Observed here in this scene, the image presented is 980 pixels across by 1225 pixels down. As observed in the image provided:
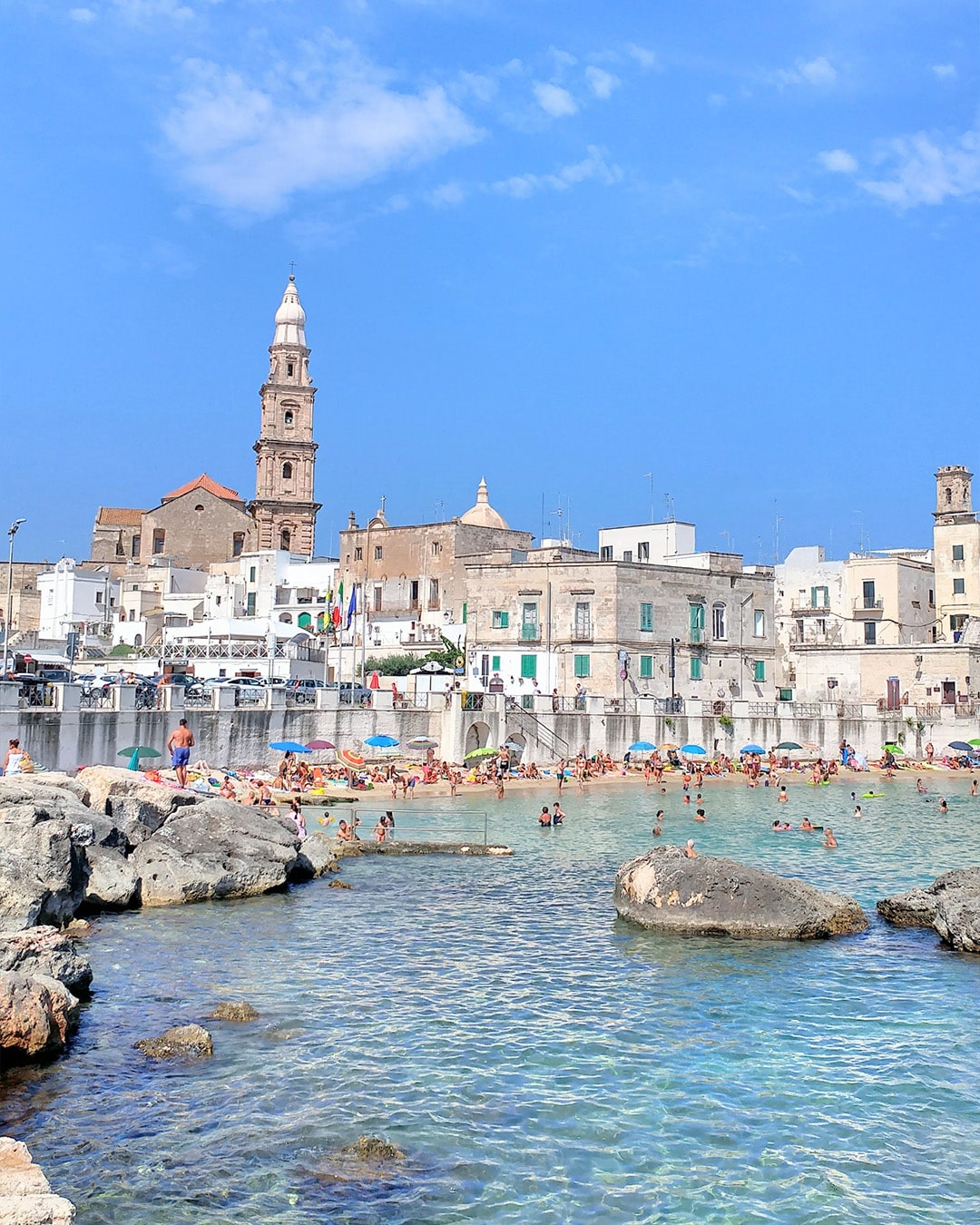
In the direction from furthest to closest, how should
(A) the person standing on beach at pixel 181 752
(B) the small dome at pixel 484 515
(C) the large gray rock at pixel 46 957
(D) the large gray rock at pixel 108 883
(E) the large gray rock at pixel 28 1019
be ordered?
(B) the small dome at pixel 484 515 → (A) the person standing on beach at pixel 181 752 → (D) the large gray rock at pixel 108 883 → (C) the large gray rock at pixel 46 957 → (E) the large gray rock at pixel 28 1019

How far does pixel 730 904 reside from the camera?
59.0ft

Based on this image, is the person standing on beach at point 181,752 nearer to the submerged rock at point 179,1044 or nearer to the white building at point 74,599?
the submerged rock at point 179,1044

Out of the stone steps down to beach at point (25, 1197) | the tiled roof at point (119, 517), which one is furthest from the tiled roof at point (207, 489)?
the stone steps down to beach at point (25, 1197)

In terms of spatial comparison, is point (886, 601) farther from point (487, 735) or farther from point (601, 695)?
point (487, 735)

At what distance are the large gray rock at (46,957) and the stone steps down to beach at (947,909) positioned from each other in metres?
12.1

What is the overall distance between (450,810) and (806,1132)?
23.1 metres

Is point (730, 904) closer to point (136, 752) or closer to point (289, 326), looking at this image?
point (136, 752)

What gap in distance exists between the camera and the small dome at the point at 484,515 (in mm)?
71500

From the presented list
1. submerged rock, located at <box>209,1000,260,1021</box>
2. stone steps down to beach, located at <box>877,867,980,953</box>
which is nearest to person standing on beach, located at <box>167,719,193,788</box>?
submerged rock, located at <box>209,1000,260,1021</box>

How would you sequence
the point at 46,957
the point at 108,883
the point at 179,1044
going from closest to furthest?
1. the point at 179,1044
2. the point at 46,957
3. the point at 108,883

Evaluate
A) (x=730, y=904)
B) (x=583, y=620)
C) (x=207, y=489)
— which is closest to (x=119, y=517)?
(x=207, y=489)

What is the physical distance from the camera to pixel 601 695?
49062 millimetres

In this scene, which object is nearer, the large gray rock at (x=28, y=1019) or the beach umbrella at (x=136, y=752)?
the large gray rock at (x=28, y=1019)

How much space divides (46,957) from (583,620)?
40885 millimetres
